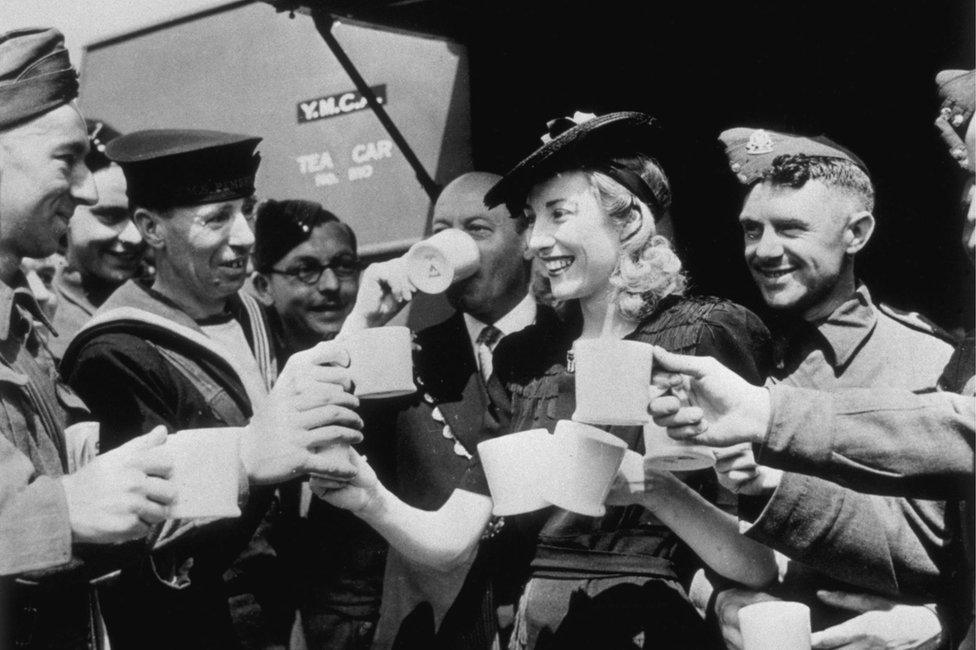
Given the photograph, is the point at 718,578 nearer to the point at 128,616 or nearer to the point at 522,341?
the point at 522,341

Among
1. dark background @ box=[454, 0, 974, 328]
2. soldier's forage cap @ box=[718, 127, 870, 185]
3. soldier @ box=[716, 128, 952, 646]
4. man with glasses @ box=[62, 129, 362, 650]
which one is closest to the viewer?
man with glasses @ box=[62, 129, 362, 650]

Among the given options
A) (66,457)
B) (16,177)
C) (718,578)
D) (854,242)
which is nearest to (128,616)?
(66,457)

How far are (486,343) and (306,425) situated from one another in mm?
1364

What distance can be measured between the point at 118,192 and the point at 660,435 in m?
3.37

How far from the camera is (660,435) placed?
2.53m

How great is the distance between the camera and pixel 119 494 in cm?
237

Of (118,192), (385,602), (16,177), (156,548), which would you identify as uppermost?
(16,177)

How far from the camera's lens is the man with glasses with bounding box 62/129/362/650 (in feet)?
9.80

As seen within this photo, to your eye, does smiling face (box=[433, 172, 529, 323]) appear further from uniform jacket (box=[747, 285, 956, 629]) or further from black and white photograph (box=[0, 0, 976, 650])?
uniform jacket (box=[747, 285, 956, 629])

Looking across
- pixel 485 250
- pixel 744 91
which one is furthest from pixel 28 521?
pixel 744 91

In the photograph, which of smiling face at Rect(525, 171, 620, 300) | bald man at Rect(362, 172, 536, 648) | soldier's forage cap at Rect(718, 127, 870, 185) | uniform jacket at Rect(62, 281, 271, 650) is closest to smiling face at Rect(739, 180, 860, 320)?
soldier's forage cap at Rect(718, 127, 870, 185)

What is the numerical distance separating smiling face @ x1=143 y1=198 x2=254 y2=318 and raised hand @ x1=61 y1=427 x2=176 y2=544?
5.51 ft

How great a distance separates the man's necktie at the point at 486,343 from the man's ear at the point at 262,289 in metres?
1.24

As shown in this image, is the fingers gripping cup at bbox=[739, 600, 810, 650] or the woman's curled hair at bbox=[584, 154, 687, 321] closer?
the fingers gripping cup at bbox=[739, 600, 810, 650]
